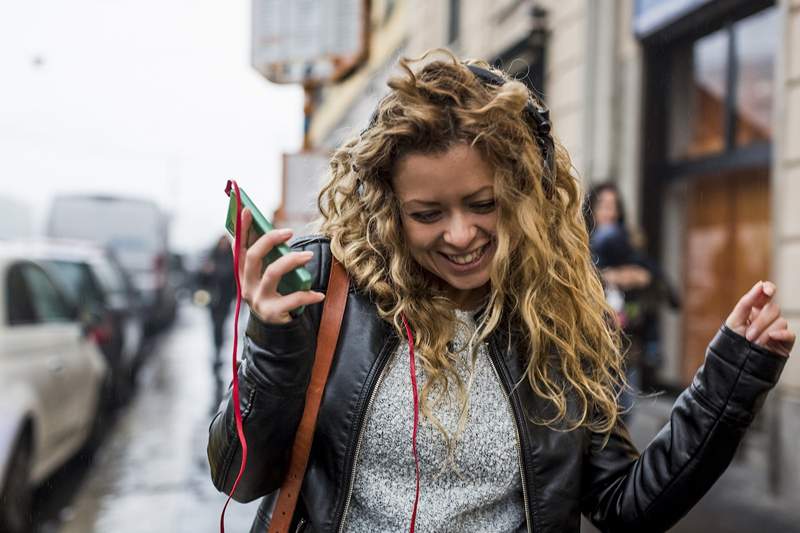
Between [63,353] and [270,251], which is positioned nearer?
[270,251]

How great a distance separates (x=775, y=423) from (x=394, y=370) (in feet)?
15.4

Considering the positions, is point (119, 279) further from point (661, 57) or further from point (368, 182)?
point (368, 182)

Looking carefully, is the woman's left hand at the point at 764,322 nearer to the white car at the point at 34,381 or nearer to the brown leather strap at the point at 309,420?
the brown leather strap at the point at 309,420

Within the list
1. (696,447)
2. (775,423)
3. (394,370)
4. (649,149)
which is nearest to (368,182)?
(394,370)

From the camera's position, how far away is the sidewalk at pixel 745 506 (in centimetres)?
500

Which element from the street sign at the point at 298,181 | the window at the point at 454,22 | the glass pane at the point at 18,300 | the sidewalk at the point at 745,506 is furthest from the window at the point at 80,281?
the window at the point at 454,22

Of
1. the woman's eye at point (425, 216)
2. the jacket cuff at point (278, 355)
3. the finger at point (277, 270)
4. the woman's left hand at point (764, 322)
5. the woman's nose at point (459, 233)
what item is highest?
the woman's eye at point (425, 216)

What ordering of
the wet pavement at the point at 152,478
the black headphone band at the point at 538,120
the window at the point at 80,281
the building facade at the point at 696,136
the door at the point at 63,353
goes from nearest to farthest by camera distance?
1. the black headphone band at the point at 538,120
2. the wet pavement at the point at 152,478
3. the door at the point at 63,353
4. the building facade at the point at 696,136
5. the window at the point at 80,281

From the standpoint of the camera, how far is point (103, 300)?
8258 millimetres

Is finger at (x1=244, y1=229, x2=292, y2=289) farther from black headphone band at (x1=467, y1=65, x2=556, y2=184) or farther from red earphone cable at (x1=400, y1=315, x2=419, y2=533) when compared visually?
black headphone band at (x1=467, y1=65, x2=556, y2=184)

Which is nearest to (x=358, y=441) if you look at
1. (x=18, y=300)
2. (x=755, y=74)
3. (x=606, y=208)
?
(x=18, y=300)

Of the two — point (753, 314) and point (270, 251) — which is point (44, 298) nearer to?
point (270, 251)

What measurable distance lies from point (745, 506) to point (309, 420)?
467cm

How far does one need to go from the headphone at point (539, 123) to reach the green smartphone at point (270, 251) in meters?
0.36
